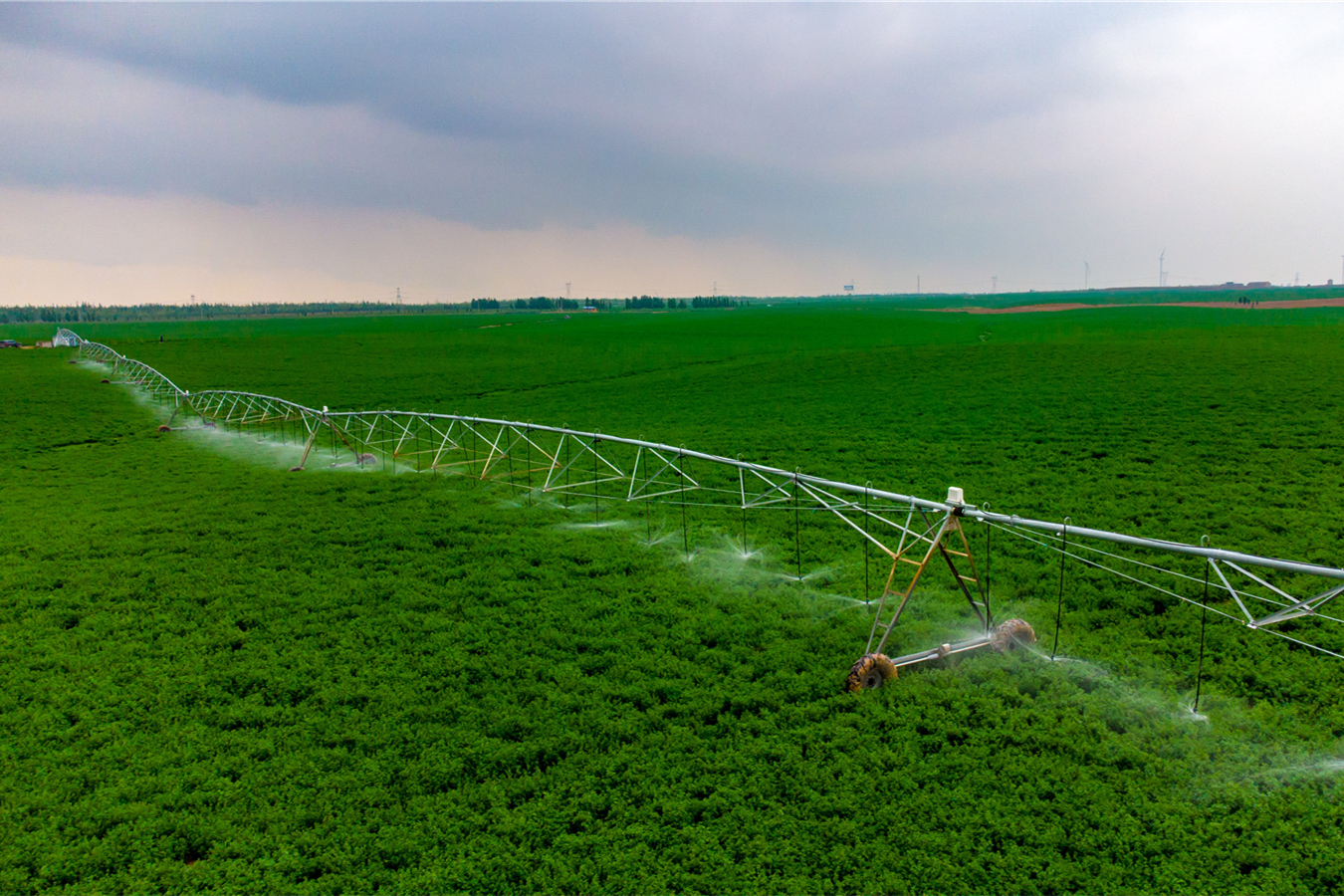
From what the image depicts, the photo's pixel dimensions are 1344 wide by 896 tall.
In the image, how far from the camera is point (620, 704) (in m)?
9.02

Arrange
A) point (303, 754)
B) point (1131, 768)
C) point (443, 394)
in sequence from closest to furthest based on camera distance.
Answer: point (1131, 768), point (303, 754), point (443, 394)

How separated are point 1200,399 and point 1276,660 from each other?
23.6 m

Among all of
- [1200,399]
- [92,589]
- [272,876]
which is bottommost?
[272,876]

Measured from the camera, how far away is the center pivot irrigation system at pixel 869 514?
354 inches

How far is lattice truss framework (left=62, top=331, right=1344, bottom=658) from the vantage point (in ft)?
29.5

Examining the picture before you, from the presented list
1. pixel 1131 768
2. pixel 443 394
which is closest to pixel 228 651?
pixel 1131 768

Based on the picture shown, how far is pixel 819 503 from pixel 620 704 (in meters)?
5.72

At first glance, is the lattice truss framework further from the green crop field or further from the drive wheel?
the green crop field

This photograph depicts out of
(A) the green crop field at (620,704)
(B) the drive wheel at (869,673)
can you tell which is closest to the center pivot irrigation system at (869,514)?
(B) the drive wheel at (869,673)

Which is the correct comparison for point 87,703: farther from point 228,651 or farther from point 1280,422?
point 1280,422

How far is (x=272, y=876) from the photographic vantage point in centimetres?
655

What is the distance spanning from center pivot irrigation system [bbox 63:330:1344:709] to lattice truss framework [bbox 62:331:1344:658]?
51mm

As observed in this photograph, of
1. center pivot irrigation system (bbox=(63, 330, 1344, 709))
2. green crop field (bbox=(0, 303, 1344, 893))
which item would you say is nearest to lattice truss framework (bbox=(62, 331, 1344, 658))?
center pivot irrigation system (bbox=(63, 330, 1344, 709))

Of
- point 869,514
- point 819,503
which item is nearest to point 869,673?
point 869,514
